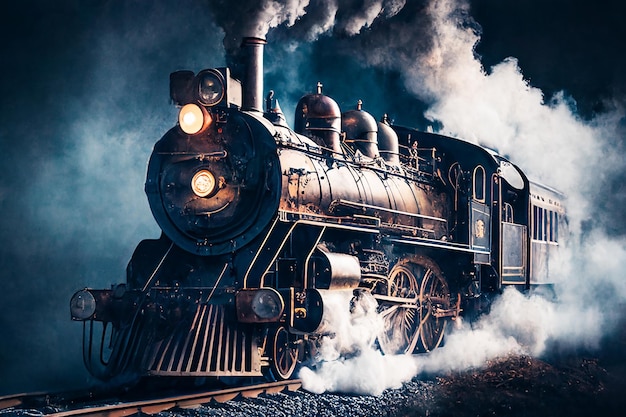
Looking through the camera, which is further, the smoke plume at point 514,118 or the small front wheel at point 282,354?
the smoke plume at point 514,118

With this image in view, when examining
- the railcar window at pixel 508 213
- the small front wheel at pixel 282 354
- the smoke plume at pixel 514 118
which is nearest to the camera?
the small front wheel at pixel 282 354

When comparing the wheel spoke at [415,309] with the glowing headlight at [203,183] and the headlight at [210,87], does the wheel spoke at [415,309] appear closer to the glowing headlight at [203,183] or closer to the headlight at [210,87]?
the glowing headlight at [203,183]

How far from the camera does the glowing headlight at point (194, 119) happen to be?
8.43 metres

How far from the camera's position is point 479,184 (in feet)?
39.4

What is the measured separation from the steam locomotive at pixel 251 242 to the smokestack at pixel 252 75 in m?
0.02

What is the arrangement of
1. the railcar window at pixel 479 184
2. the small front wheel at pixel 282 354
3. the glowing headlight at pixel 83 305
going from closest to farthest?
the small front wheel at pixel 282 354
the glowing headlight at pixel 83 305
the railcar window at pixel 479 184

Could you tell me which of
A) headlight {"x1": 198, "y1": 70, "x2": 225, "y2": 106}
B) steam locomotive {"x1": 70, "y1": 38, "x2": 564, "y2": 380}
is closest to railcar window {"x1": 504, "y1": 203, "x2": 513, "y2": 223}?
steam locomotive {"x1": 70, "y1": 38, "x2": 564, "y2": 380}

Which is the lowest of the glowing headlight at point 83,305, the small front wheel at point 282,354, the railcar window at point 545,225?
the small front wheel at point 282,354

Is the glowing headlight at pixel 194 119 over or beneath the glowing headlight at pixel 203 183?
over

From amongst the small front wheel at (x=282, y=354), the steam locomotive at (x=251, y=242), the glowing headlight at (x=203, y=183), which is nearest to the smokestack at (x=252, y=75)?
the steam locomotive at (x=251, y=242)

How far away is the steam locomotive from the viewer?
306 inches

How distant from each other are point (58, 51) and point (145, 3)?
1.87 m

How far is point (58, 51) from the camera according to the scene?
40.1ft

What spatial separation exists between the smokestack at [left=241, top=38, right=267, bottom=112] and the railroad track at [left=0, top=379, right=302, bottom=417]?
10.0 ft
